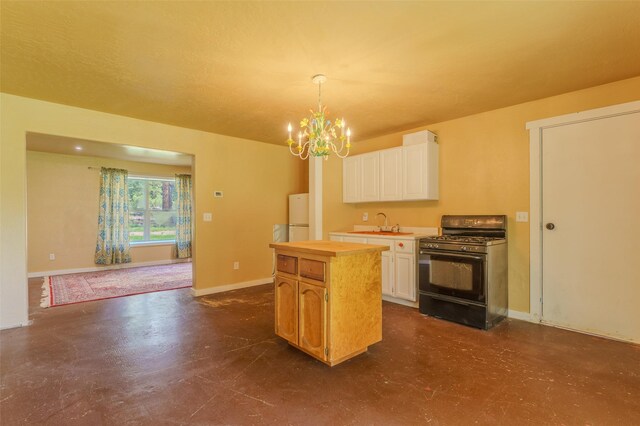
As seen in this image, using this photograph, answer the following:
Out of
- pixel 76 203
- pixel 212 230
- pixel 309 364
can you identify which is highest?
pixel 76 203

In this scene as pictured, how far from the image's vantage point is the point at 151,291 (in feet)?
15.7

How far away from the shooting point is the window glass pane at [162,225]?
297 inches

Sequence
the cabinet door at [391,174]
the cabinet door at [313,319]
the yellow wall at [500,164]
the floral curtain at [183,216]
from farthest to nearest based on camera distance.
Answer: the floral curtain at [183,216] → the cabinet door at [391,174] → the yellow wall at [500,164] → the cabinet door at [313,319]

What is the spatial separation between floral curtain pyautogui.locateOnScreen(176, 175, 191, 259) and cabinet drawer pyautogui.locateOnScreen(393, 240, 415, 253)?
5610 mm

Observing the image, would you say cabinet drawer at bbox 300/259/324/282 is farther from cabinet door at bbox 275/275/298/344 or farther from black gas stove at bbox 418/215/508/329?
black gas stove at bbox 418/215/508/329

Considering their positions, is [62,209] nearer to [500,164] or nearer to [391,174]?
[391,174]

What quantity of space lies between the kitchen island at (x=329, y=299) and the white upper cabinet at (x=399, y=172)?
1.87 meters

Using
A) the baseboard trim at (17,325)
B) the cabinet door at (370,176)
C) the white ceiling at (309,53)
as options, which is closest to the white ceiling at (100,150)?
the white ceiling at (309,53)

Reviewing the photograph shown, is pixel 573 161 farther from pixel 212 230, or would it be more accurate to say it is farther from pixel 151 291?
pixel 151 291

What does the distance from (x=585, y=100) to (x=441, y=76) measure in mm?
1592

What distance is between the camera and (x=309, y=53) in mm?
2367

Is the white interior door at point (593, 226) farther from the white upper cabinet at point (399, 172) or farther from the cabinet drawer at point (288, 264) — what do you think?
the cabinet drawer at point (288, 264)

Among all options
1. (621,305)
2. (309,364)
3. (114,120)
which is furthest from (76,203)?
(621,305)

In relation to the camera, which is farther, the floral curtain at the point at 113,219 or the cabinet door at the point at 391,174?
the floral curtain at the point at 113,219
